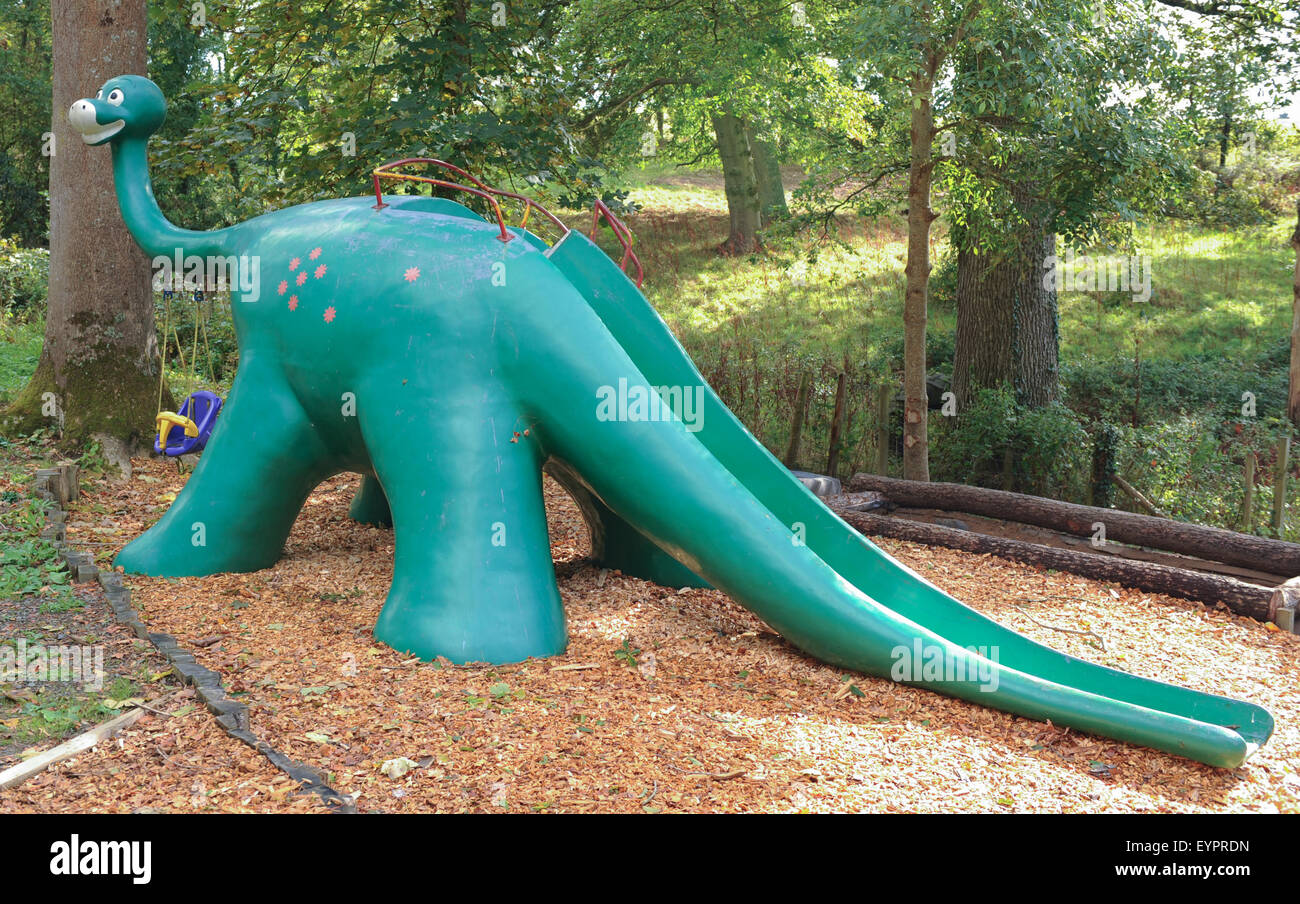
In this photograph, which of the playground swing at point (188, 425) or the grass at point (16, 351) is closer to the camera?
the playground swing at point (188, 425)

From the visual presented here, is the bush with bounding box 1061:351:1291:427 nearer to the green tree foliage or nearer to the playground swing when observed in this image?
the playground swing

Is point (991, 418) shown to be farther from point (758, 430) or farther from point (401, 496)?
point (401, 496)

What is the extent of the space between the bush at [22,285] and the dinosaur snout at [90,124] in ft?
28.3

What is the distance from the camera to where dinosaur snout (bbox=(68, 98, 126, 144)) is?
5.34m

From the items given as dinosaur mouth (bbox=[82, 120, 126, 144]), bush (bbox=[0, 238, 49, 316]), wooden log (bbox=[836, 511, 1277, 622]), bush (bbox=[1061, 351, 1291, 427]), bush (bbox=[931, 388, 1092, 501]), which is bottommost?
wooden log (bbox=[836, 511, 1277, 622])

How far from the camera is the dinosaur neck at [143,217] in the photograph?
18.6 feet

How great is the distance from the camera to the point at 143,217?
18.8 ft

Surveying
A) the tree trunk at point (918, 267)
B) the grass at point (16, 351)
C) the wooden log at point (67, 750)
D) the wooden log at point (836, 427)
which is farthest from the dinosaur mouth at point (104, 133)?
the wooden log at point (836, 427)

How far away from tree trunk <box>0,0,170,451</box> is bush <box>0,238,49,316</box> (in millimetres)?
5785

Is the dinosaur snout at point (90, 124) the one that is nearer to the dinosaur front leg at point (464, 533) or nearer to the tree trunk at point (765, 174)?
the dinosaur front leg at point (464, 533)

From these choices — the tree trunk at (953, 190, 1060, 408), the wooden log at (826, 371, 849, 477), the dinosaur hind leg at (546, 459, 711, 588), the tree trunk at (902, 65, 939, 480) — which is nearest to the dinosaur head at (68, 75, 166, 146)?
the dinosaur hind leg at (546, 459, 711, 588)

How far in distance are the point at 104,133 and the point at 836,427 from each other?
6524mm

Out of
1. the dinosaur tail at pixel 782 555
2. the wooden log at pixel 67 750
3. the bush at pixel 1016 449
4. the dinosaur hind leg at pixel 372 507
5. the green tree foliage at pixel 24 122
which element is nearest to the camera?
the wooden log at pixel 67 750

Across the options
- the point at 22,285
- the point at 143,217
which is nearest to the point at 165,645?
the point at 143,217
